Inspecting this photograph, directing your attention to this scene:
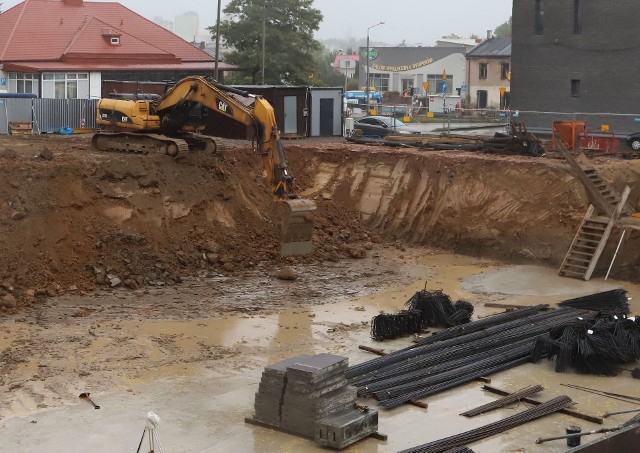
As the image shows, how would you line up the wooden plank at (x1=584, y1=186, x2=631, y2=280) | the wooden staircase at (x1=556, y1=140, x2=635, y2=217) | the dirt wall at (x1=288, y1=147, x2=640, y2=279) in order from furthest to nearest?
the dirt wall at (x1=288, y1=147, x2=640, y2=279) → the wooden staircase at (x1=556, y1=140, x2=635, y2=217) → the wooden plank at (x1=584, y1=186, x2=631, y2=280)

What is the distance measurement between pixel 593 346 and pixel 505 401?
8.67ft

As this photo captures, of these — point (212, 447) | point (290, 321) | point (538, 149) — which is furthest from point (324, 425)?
point (538, 149)

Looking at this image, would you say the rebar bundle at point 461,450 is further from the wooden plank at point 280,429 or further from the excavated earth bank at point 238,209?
the excavated earth bank at point 238,209

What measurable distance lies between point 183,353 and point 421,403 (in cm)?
496

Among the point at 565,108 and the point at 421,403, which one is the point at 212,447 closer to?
the point at 421,403

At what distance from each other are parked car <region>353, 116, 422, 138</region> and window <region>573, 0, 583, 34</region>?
917 centimetres

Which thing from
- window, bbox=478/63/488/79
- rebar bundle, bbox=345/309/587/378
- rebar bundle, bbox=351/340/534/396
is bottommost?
rebar bundle, bbox=351/340/534/396

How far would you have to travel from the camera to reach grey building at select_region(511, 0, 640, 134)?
156 feet

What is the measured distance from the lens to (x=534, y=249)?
93.0 ft

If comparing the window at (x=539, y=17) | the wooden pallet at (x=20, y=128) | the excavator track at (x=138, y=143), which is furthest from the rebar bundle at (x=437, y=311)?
the window at (x=539, y=17)

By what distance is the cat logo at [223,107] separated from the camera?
26547mm

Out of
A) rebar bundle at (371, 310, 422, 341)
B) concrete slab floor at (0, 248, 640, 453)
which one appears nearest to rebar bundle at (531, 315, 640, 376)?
concrete slab floor at (0, 248, 640, 453)

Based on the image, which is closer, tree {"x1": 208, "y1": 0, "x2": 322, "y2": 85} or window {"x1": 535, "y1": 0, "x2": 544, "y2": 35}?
window {"x1": 535, "y1": 0, "x2": 544, "y2": 35}

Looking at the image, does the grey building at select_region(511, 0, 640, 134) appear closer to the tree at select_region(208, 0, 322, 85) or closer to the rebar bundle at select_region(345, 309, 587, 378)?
the tree at select_region(208, 0, 322, 85)
